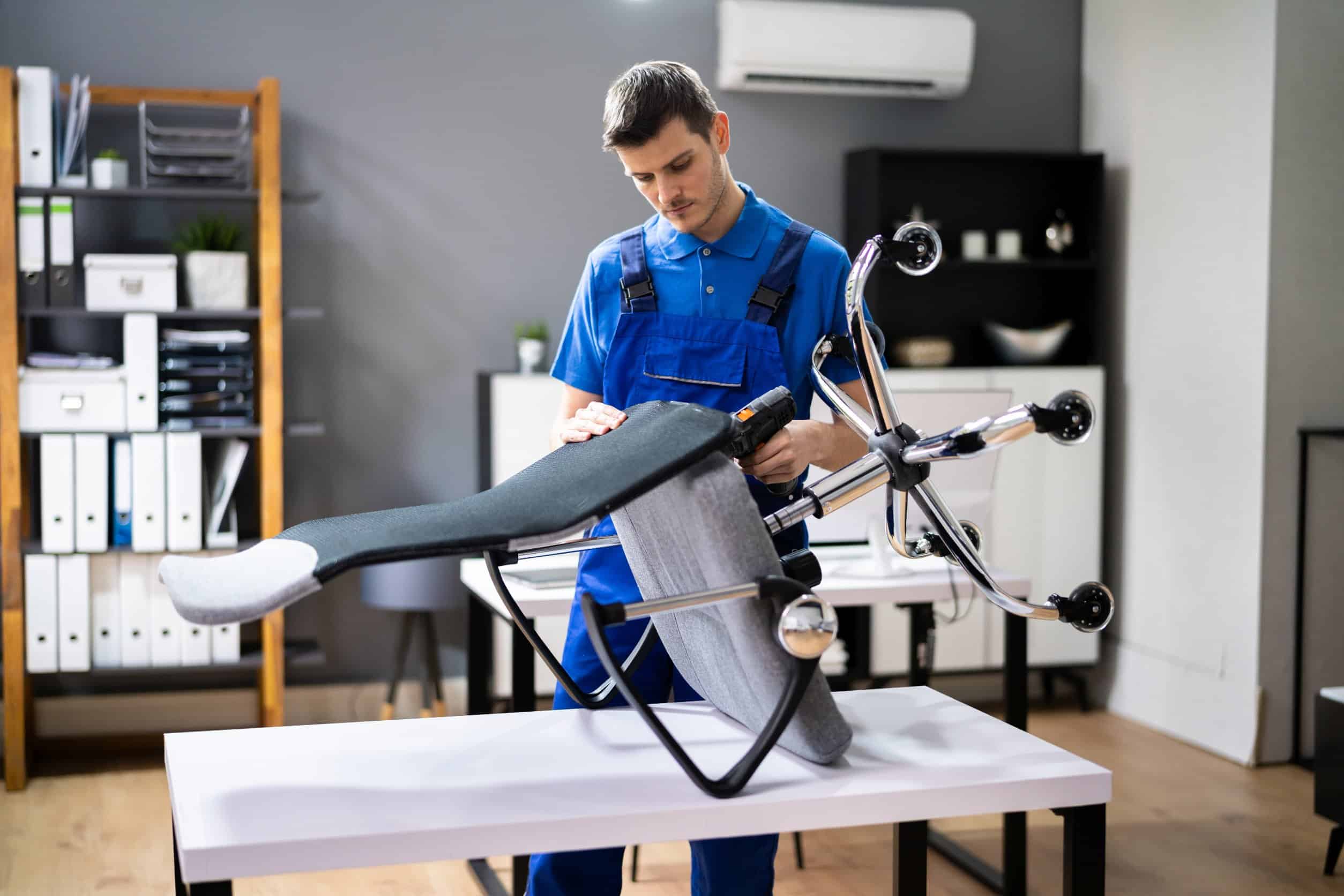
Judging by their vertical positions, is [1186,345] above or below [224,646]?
above

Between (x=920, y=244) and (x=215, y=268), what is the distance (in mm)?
2812

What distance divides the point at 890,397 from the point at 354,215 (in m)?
3.12

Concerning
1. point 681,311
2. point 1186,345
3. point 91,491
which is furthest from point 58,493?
point 1186,345

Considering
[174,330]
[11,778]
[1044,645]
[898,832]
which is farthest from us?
[1044,645]

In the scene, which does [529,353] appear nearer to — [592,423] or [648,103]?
[648,103]

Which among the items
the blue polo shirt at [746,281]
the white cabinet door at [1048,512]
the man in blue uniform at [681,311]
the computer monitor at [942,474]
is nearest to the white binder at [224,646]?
the computer monitor at [942,474]

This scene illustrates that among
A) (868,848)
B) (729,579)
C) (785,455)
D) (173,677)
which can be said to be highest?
(785,455)

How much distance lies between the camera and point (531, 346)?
13.2ft

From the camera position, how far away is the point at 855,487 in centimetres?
130

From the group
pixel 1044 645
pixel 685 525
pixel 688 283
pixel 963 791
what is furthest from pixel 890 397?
pixel 1044 645

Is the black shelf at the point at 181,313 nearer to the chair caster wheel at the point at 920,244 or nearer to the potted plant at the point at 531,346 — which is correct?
the potted plant at the point at 531,346

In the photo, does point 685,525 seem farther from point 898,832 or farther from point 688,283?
point 688,283

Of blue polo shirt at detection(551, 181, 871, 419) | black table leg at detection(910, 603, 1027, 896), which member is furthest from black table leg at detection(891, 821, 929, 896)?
black table leg at detection(910, 603, 1027, 896)

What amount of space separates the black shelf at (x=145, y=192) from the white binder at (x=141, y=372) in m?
0.34
